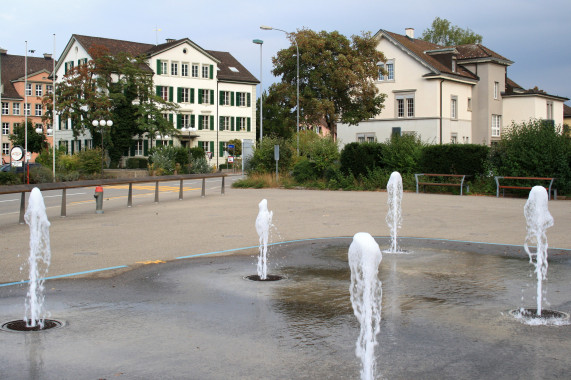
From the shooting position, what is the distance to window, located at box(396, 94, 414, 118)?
5534 centimetres

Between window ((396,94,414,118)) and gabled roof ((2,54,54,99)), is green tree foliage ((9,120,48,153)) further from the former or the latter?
window ((396,94,414,118))

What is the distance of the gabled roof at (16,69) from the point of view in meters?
87.7

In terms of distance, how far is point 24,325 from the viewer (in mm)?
6172

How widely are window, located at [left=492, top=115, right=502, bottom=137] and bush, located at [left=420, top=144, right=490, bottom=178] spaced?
3204 centimetres

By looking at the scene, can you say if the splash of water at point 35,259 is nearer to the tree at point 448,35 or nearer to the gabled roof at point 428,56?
the gabled roof at point 428,56

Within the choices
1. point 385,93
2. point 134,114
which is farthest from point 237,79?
point 385,93

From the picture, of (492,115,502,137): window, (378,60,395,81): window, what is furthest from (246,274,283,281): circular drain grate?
(492,115,502,137): window

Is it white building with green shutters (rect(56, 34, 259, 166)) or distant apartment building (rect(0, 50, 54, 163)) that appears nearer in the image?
white building with green shutters (rect(56, 34, 259, 166))

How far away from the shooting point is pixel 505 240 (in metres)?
12.6

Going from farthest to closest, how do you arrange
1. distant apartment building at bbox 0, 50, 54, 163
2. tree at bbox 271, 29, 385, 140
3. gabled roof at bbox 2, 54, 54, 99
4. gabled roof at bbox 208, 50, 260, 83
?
gabled roof at bbox 2, 54, 54, 99 → distant apartment building at bbox 0, 50, 54, 163 → gabled roof at bbox 208, 50, 260, 83 → tree at bbox 271, 29, 385, 140

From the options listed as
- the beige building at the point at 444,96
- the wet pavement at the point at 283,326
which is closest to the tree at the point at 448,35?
the beige building at the point at 444,96

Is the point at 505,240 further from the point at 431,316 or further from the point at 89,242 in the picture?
the point at 89,242

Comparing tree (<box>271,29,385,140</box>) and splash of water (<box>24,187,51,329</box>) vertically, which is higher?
tree (<box>271,29,385,140</box>)

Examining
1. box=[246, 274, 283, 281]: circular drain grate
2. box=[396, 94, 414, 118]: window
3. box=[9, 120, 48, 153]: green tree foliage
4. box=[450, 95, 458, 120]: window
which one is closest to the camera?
box=[246, 274, 283, 281]: circular drain grate
